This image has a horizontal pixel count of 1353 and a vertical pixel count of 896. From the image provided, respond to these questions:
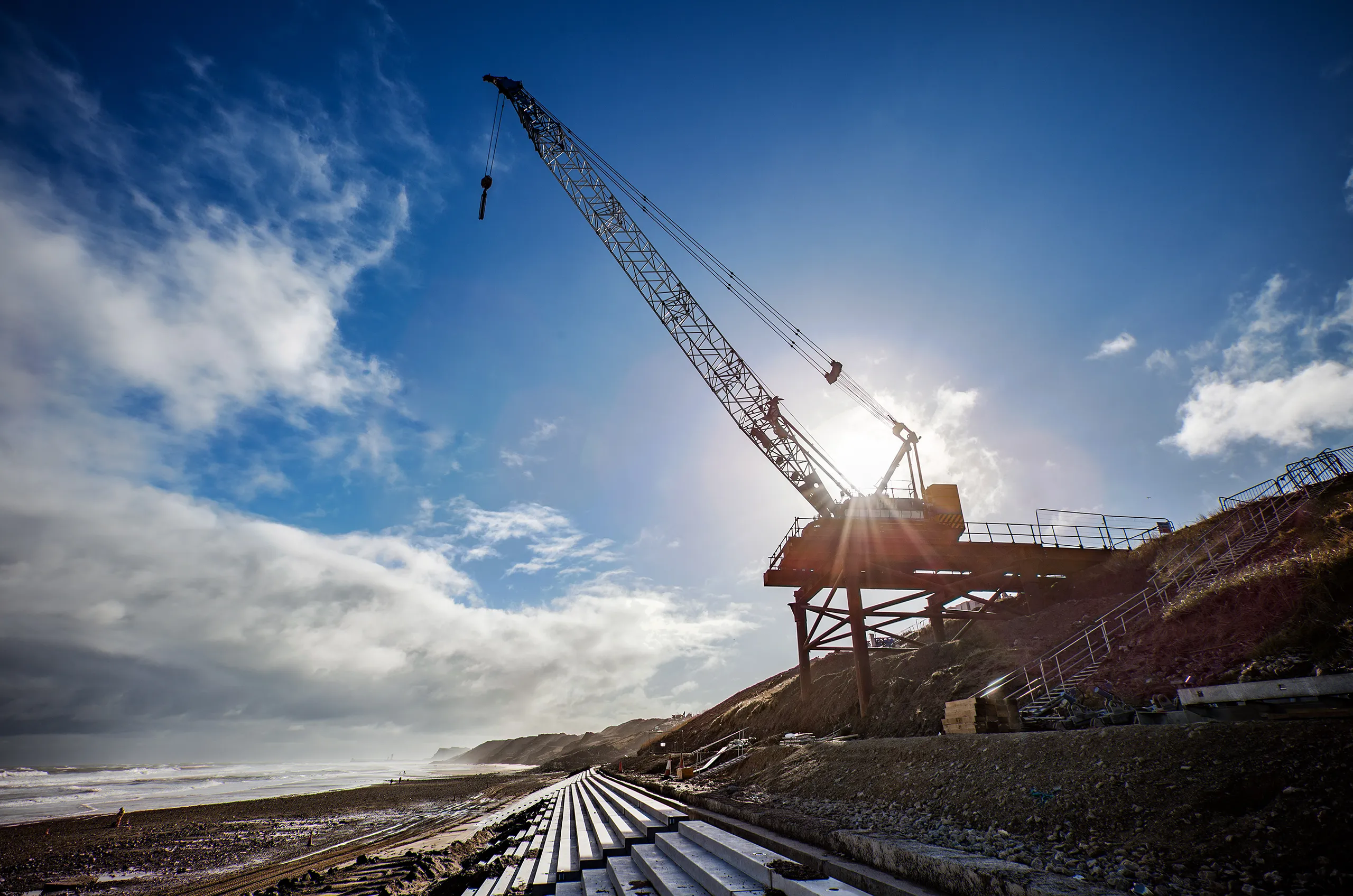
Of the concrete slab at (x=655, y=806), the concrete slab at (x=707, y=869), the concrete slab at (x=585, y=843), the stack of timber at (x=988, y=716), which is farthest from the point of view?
the stack of timber at (x=988, y=716)

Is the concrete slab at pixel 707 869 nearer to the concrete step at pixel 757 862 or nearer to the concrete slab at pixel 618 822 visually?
the concrete step at pixel 757 862

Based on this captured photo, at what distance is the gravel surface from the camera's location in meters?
4.82

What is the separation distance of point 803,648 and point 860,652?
5133 mm

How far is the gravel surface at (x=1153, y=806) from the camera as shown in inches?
190

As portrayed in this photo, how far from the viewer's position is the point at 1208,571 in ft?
51.5

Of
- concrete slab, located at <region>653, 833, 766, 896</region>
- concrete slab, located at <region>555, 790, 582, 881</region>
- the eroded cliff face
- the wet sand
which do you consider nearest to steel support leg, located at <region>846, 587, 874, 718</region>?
concrete slab, located at <region>555, 790, 582, 881</region>

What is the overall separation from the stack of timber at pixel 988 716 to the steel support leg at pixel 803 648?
550 inches

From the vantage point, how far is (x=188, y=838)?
79.0 ft

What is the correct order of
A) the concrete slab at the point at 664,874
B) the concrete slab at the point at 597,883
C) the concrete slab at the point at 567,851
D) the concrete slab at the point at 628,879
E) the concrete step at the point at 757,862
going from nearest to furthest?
the concrete step at the point at 757,862
the concrete slab at the point at 664,874
the concrete slab at the point at 628,879
the concrete slab at the point at 597,883
the concrete slab at the point at 567,851

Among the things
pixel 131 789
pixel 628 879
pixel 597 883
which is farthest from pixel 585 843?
pixel 131 789

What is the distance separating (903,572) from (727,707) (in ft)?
67.1

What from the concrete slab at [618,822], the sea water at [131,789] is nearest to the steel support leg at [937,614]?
the concrete slab at [618,822]

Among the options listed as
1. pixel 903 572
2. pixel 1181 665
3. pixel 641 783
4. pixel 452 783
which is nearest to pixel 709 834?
pixel 1181 665

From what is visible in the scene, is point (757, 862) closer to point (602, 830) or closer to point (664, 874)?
point (664, 874)
